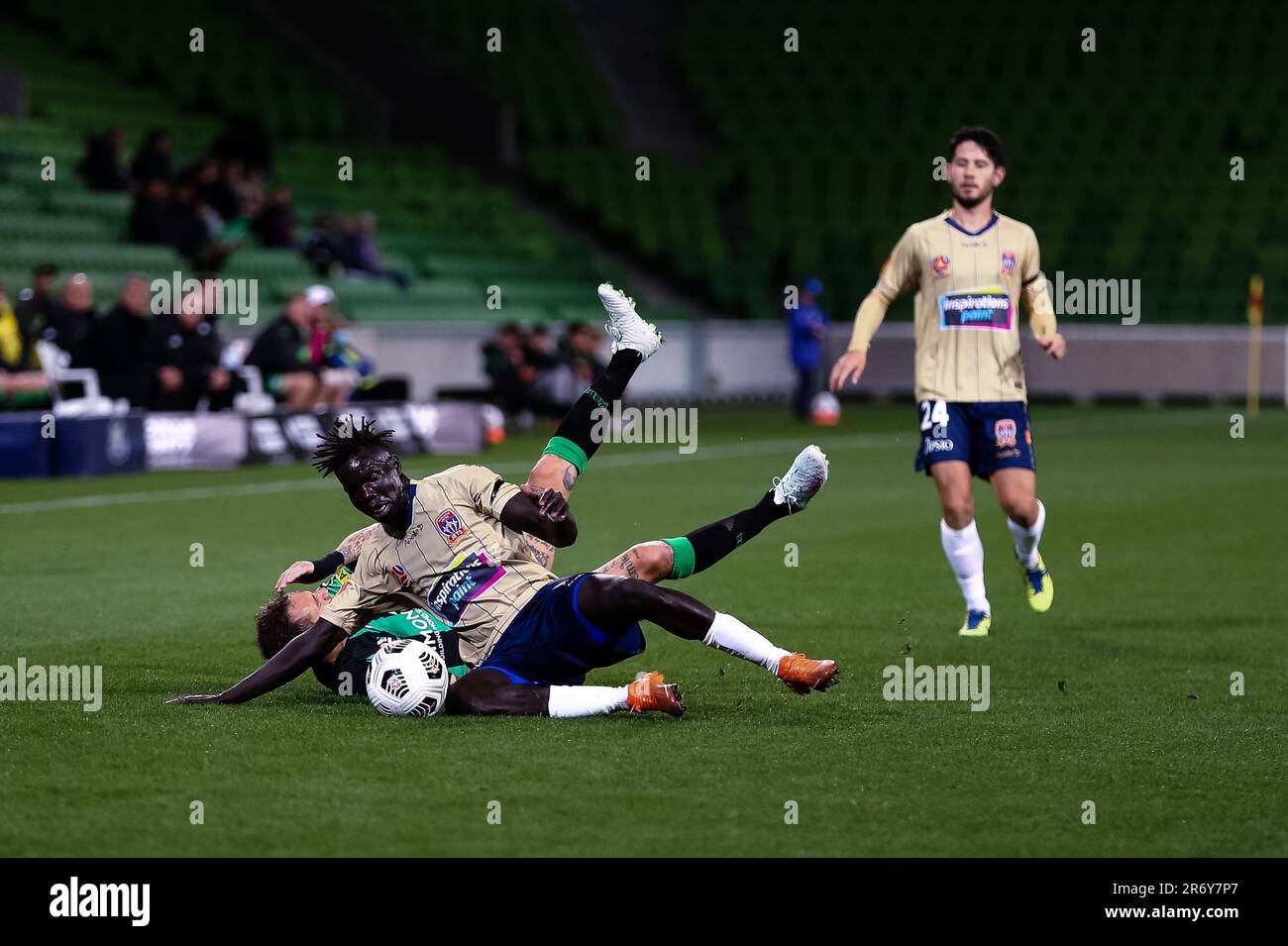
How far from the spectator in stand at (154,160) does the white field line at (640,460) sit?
25.5 feet

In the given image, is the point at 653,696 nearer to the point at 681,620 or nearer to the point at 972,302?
the point at 681,620

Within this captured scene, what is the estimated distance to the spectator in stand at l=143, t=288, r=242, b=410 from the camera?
20.2m

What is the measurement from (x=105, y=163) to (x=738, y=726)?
68.1 feet

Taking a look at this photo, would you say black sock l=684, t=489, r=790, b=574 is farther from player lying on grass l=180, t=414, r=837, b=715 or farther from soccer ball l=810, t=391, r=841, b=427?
soccer ball l=810, t=391, r=841, b=427

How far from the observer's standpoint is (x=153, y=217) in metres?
25.7

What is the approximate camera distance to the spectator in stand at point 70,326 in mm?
20266

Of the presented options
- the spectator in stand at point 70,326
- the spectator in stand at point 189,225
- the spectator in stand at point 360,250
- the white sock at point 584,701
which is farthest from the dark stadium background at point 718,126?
the white sock at point 584,701

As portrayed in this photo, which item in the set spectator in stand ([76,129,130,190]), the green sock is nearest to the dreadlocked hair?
the green sock

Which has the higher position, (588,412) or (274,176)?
(274,176)

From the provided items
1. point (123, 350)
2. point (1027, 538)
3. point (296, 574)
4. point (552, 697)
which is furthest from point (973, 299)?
point (123, 350)

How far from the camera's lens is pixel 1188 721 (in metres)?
7.70
